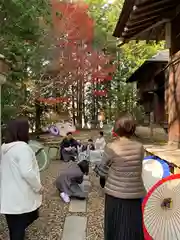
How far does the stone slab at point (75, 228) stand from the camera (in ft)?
15.1

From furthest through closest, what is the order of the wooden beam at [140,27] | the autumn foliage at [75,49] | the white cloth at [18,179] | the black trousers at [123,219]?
1. the autumn foliage at [75,49]
2. the wooden beam at [140,27]
3. the white cloth at [18,179]
4. the black trousers at [123,219]

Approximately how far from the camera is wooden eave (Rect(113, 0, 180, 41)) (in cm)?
486

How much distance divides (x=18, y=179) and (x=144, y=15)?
11.0 feet

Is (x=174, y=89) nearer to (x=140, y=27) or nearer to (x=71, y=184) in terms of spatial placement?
(x=140, y=27)

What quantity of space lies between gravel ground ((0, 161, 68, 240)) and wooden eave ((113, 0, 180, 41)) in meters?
3.36

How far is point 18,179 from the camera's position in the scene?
11.0ft

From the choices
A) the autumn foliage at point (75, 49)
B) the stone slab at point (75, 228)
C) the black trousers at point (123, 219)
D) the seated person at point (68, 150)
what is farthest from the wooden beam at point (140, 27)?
the autumn foliage at point (75, 49)

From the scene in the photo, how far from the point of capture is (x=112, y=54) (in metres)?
25.5

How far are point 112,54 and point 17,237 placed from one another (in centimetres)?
2288

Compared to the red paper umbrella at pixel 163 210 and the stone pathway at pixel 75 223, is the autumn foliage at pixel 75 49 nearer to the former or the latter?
the stone pathway at pixel 75 223

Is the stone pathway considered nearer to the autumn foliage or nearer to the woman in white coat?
the woman in white coat

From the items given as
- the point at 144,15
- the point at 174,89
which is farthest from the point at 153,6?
the point at 174,89

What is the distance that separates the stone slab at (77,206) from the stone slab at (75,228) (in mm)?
393

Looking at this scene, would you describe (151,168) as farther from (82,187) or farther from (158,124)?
(158,124)
